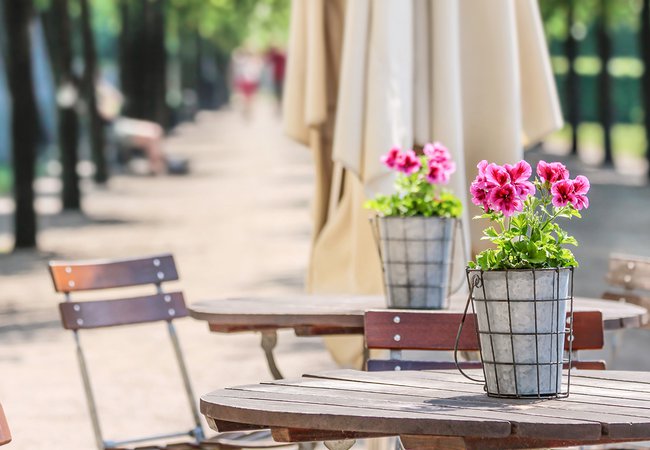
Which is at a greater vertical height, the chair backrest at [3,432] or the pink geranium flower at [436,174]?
the pink geranium flower at [436,174]

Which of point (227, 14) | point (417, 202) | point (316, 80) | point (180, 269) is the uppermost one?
point (227, 14)

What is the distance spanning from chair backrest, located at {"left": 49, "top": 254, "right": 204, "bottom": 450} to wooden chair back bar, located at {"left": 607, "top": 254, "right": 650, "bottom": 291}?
5.41 ft

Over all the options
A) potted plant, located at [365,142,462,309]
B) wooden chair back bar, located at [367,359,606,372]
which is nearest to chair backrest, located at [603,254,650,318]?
potted plant, located at [365,142,462,309]

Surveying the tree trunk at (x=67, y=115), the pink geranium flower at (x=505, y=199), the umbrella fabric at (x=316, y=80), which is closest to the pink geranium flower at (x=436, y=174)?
the umbrella fabric at (x=316, y=80)

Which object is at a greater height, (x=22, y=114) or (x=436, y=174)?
(x=22, y=114)

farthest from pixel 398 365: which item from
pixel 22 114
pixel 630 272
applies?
pixel 22 114

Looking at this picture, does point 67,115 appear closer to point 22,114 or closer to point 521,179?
point 22,114

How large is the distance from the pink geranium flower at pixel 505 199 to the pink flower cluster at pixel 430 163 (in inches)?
67.0

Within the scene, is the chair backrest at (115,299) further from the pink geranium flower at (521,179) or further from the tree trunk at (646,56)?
the tree trunk at (646,56)

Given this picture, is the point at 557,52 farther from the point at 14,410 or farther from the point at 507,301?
the point at 507,301

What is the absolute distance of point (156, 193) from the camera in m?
24.4

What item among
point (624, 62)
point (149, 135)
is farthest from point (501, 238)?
point (624, 62)

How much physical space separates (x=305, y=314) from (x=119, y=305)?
3.62ft

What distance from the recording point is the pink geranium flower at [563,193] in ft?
11.9
